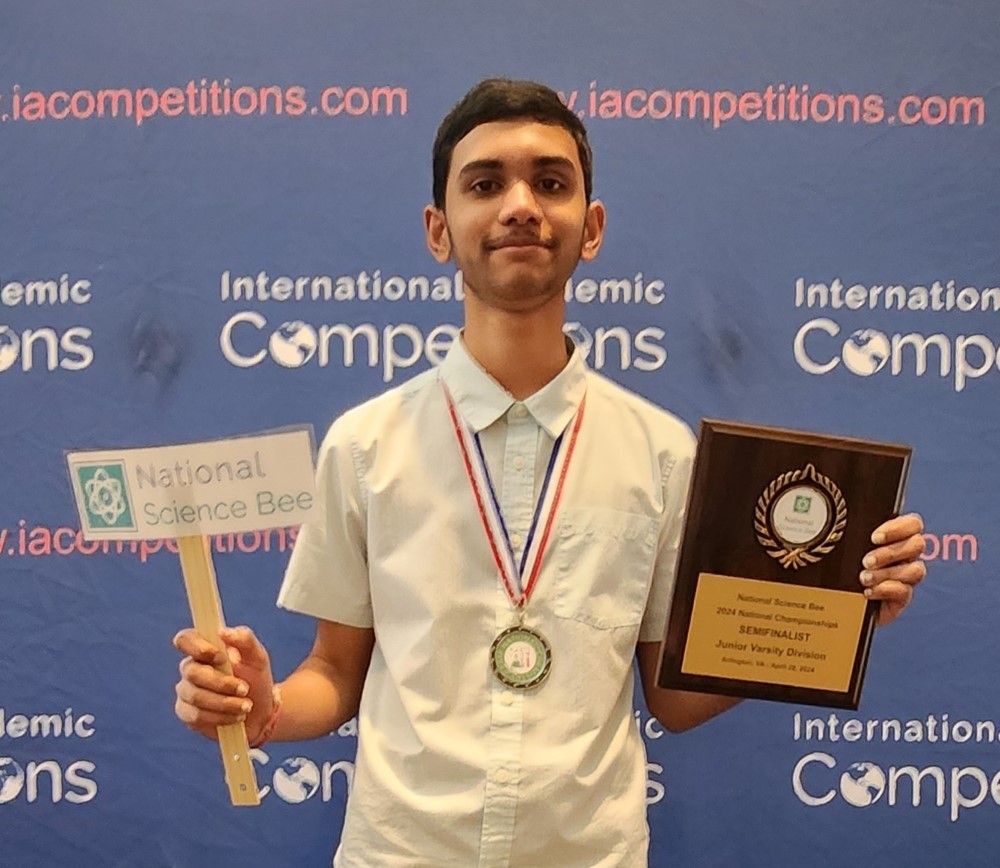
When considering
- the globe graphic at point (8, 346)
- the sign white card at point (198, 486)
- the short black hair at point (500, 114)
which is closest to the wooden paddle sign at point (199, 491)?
the sign white card at point (198, 486)

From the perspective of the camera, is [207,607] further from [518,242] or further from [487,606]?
[518,242]

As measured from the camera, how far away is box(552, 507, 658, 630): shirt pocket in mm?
1251

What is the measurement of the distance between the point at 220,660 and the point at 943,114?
1.48 m

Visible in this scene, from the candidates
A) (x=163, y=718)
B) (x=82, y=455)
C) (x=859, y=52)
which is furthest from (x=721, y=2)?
(x=163, y=718)

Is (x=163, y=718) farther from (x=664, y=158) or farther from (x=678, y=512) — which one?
(x=664, y=158)

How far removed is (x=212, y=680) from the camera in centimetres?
104

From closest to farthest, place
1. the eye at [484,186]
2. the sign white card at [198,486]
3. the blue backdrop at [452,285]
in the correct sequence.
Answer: the sign white card at [198,486] → the eye at [484,186] → the blue backdrop at [452,285]

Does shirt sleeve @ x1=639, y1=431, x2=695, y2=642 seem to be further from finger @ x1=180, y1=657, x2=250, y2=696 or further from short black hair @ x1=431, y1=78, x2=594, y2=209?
finger @ x1=180, y1=657, x2=250, y2=696

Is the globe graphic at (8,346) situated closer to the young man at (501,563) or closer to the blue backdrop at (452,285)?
the blue backdrop at (452,285)

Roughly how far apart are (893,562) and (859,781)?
2.43ft

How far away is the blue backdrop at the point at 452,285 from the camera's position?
1.75 meters

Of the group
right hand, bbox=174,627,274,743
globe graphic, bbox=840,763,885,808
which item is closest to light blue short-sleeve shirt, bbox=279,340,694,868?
right hand, bbox=174,627,274,743

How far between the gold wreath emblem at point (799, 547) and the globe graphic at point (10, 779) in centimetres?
135

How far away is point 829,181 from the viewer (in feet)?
5.76
